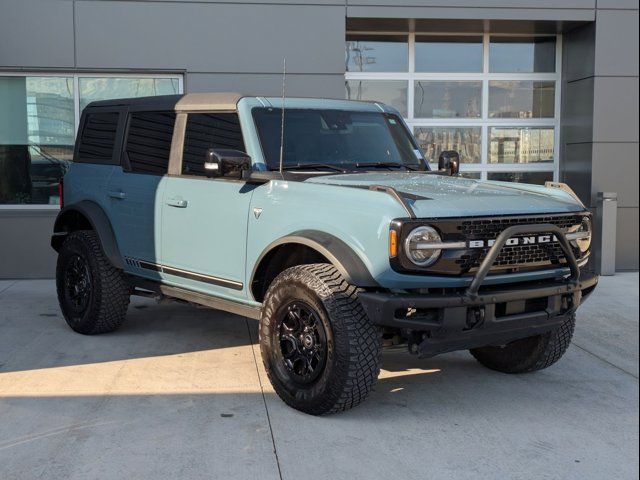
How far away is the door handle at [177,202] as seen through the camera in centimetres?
524

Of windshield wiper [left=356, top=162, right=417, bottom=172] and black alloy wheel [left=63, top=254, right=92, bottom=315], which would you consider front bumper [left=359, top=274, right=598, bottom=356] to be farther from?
black alloy wheel [left=63, top=254, right=92, bottom=315]

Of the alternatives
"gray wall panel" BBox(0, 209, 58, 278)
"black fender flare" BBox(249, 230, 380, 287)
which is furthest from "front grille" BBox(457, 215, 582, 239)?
"gray wall panel" BBox(0, 209, 58, 278)

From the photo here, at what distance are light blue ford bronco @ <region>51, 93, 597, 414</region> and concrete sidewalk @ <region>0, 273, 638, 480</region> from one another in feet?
0.95

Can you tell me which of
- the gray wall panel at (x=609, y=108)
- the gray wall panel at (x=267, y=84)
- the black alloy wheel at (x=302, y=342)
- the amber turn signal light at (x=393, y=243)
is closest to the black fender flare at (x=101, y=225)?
the black alloy wheel at (x=302, y=342)

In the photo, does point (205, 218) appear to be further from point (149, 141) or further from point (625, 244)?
point (625, 244)

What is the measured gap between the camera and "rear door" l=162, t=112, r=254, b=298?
4.88m

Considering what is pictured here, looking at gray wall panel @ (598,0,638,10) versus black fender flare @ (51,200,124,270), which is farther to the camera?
gray wall panel @ (598,0,638,10)

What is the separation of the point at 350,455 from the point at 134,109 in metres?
3.58

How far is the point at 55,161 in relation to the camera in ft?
31.3

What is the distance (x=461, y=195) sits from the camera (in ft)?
13.9

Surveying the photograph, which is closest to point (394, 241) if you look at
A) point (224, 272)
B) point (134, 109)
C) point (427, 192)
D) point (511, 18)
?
point (427, 192)

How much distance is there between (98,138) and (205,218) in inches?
74.1

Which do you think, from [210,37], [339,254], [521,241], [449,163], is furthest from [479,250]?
[210,37]

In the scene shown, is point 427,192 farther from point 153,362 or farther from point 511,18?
point 511,18
